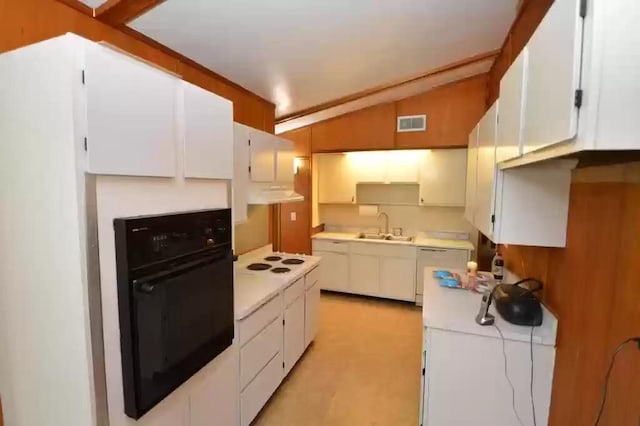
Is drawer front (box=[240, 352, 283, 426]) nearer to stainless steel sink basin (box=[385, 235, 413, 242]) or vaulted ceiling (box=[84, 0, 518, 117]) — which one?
vaulted ceiling (box=[84, 0, 518, 117])

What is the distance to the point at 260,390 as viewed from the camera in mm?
2227

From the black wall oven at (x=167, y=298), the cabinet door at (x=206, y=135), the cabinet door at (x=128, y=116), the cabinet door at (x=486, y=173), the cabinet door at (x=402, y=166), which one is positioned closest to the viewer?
the cabinet door at (x=128, y=116)

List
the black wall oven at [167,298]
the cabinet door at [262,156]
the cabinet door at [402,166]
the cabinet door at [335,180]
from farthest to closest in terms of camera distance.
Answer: the cabinet door at [335,180], the cabinet door at [402,166], the cabinet door at [262,156], the black wall oven at [167,298]

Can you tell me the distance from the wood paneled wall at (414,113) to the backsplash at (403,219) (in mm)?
987

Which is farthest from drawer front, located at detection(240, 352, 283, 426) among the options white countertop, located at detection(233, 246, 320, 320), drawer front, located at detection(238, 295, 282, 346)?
white countertop, located at detection(233, 246, 320, 320)

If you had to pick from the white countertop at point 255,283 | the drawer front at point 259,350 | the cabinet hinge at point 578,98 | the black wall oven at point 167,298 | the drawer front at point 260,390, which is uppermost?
the cabinet hinge at point 578,98

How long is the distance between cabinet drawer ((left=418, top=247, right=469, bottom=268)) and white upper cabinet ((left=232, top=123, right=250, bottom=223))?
2.69 m

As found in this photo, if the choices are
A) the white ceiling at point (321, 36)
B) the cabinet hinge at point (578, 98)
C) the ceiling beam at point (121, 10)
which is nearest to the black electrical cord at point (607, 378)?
the cabinet hinge at point (578, 98)

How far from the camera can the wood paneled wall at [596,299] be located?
1.10m

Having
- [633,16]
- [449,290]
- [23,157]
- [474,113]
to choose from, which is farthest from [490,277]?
[23,157]

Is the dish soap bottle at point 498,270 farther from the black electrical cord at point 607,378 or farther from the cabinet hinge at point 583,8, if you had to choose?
the cabinet hinge at point 583,8

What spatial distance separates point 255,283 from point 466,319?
4.92 ft

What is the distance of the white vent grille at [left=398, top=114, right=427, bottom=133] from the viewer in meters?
4.19

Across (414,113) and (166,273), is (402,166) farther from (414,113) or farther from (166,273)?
(166,273)
